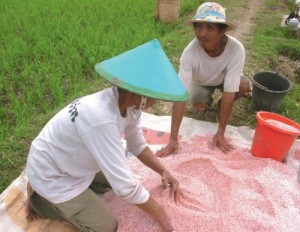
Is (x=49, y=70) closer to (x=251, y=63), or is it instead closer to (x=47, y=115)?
(x=47, y=115)

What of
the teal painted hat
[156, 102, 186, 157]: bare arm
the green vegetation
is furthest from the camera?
the green vegetation

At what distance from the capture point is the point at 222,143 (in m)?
2.58

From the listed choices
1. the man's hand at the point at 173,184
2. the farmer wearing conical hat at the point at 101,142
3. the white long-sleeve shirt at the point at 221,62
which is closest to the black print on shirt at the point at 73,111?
the farmer wearing conical hat at the point at 101,142

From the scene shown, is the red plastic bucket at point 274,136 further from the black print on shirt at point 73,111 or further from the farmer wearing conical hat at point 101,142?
the black print on shirt at point 73,111

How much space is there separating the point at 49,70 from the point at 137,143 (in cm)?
217

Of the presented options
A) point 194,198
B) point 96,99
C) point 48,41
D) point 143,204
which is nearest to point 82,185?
point 143,204

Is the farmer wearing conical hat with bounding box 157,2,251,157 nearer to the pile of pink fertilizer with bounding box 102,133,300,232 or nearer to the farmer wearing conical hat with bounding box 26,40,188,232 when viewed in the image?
the pile of pink fertilizer with bounding box 102,133,300,232

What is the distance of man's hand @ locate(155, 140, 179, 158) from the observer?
2469 millimetres

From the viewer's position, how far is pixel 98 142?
1388mm

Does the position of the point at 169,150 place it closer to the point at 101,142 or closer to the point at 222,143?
the point at 222,143

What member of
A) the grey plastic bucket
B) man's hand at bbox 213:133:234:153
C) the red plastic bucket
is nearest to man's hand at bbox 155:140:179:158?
man's hand at bbox 213:133:234:153

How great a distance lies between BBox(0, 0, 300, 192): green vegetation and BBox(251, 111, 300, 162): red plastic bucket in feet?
1.91

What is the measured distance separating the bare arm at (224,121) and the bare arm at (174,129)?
1.11 feet

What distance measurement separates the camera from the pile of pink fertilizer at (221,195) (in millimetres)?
1907
